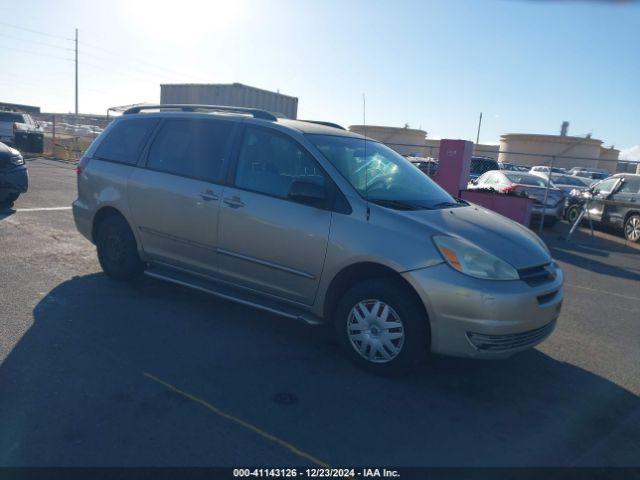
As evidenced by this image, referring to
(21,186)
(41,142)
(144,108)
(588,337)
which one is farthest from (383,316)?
(41,142)

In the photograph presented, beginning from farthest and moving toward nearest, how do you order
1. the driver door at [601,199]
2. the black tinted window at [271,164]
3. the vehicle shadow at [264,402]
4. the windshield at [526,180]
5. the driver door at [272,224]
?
1. the windshield at [526,180]
2. the driver door at [601,199]
3. the black tinted window at [271,164]
4. the driver door at [272,224]
5. the vehicle shadow at [264,402]

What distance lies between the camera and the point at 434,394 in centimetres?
368

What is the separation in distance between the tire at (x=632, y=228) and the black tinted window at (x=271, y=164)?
10.5 metres

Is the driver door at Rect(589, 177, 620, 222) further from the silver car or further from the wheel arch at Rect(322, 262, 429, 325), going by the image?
the wheel arch at Rect(322, 262, 429, 325)

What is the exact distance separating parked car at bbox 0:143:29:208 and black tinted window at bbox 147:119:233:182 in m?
5.03

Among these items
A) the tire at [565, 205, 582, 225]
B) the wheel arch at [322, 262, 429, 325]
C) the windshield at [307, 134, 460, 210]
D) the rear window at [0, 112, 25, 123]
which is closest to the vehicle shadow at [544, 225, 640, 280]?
the tire at [565, 205, 582, 225]

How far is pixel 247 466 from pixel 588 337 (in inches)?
152

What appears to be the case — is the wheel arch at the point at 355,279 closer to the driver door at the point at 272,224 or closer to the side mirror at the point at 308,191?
the driver door at the point at 272,224

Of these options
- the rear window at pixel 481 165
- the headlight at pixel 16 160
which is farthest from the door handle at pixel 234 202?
the rear window at pixel 481 165

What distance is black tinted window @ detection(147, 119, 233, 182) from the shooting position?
4.82 meters

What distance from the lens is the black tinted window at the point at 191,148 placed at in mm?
4824

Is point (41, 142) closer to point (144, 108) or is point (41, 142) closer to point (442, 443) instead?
point (144, 108)

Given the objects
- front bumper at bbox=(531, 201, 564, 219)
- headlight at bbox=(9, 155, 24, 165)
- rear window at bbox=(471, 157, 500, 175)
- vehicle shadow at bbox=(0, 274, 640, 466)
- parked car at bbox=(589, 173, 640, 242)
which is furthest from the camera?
rear window at bbox=(471, 157, 500, 175)

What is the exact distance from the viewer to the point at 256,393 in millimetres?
3512
